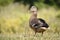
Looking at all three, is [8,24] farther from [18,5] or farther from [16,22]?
[18,5]

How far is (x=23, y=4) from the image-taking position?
3158cm

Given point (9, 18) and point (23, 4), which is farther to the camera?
point (23, 4)

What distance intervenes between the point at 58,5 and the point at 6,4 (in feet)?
22.6

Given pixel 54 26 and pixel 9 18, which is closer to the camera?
pixel 54 26

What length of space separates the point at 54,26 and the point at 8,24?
449cm

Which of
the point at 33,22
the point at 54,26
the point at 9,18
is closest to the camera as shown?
the point at 33,22

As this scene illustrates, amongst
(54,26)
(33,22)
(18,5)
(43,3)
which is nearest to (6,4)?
(18,5)

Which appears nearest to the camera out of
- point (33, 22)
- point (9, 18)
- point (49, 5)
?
point (33, 22)

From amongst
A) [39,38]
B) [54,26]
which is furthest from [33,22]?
[54,26]

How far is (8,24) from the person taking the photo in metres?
21.2

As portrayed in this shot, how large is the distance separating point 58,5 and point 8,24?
14.9 m

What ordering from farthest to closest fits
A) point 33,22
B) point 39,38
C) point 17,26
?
point 17,26
point 33,22
point 39,38

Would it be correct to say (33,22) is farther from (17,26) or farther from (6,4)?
(6,4)

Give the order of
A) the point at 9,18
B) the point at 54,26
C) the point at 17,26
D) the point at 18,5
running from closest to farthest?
the point at 54,26 → the point at 17,26 → the point at 9,18 → the point at 18,5
